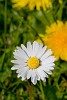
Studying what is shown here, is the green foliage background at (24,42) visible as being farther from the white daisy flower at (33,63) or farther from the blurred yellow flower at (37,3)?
the white daisy flower at (33,63)

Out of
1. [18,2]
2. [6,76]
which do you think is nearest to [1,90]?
[6,76]

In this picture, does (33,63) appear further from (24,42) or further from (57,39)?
(24,42)

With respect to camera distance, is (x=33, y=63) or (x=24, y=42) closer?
(x=33, y=63)

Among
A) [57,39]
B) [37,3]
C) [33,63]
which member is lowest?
[33,63]

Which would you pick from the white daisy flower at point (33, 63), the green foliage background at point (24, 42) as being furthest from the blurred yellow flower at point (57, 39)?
the white daisy flower at point (33, 63)

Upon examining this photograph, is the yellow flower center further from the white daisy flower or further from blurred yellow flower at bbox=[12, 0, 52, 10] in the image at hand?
blurred yellow flower at bbox=[12, 0, 52, 10]

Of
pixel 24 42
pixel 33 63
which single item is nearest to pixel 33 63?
pixel 33 63

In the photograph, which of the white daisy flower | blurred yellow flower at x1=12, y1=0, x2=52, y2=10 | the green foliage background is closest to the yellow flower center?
the white daisy flower
